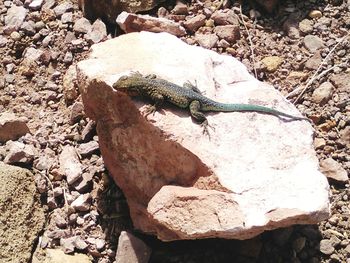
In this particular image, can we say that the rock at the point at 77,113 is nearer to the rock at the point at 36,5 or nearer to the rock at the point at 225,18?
the rock at the point at 36,5

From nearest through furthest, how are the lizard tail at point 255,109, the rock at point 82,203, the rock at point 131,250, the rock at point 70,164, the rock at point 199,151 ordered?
the rock at point 199,151
the lizard tail at point 255,109
the rock at point 131,250
the rock at point 82,203
the rock at point 70,164

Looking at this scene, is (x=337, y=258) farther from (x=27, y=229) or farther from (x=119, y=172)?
(x=27, y=229)

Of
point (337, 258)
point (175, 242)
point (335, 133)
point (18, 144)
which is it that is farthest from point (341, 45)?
point (18, 144)

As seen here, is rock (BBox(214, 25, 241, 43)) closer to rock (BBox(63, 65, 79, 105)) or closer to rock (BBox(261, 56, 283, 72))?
rock (BBox(261, 56, 283, 72))

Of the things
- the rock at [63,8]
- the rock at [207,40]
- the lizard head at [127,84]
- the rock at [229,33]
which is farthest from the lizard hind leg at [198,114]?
the rock at [63,8]

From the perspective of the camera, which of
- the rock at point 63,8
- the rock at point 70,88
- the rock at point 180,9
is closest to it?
the rock at point 70,88

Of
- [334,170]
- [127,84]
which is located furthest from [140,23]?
[334,170]

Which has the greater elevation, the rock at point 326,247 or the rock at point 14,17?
the rock at point 14,17
